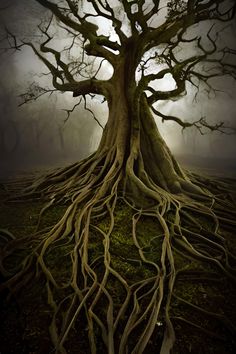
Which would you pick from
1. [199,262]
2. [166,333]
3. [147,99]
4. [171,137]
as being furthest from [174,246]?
[171,137]

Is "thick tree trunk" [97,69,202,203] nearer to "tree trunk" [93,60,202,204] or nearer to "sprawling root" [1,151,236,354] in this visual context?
"tree trunk" [93,60,202,204]

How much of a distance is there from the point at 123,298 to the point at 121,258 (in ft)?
2.63

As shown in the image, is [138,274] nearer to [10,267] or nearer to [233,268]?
[233,268]

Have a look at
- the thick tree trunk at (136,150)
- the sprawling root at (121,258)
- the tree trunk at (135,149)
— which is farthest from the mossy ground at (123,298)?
the thick tree trunk at (136,150)

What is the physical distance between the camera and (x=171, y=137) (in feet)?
148

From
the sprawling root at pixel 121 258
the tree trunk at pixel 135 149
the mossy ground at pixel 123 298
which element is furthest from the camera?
the tree trunk at pixel 135 149

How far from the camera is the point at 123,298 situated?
3.04 meters

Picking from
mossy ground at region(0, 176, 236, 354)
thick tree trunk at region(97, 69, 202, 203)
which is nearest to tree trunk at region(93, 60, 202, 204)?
thick tree trunk at region(97, 69, 202, 203)

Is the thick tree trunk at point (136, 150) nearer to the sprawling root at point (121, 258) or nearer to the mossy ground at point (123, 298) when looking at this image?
the sprawling root at point (121, 258)

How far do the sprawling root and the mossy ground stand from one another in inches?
1.2

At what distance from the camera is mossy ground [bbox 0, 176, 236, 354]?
2451mm

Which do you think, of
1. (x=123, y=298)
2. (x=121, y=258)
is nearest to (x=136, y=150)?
(x=121, y=258)

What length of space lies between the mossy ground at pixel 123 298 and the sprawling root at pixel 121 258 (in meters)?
0.03

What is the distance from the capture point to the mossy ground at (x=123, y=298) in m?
2.45
